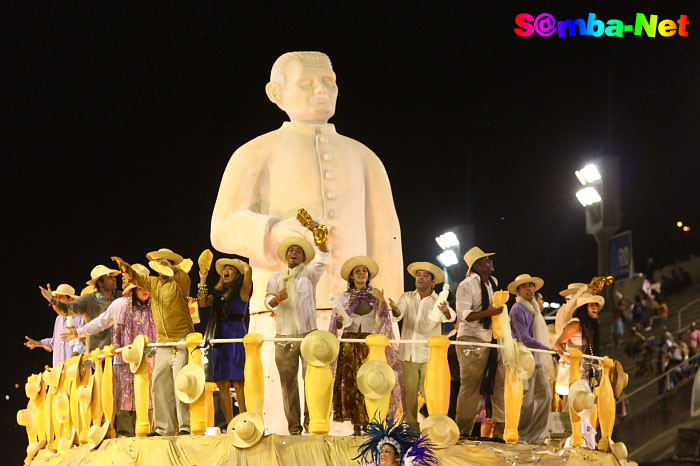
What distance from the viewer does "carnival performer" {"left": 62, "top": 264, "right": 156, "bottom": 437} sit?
10.1 meters

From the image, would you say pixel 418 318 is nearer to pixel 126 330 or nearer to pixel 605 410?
pixel 605 410

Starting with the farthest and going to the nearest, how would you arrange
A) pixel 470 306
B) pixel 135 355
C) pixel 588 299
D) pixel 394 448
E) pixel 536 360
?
1. pixel 588 299
2. pixel 536 360
3. pixel 470 306
4. pixel 135 355
5. pixel 394 448

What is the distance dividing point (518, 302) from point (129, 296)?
129 inches

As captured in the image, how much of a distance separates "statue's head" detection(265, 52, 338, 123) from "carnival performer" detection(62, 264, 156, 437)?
2026 mm

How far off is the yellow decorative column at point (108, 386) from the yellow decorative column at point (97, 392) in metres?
0.06

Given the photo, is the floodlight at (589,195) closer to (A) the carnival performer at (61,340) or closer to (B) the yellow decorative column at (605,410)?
(B) the yellow decorative column at (605,410)

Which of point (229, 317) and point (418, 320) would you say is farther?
point (418, 320)

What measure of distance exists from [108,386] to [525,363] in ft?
10.5

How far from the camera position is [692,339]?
19688 millimetres

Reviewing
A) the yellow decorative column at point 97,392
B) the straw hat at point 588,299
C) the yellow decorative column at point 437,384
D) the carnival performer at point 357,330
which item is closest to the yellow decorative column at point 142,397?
the yellow decorative column at point 97,392

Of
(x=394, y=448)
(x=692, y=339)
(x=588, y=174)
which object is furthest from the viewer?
(x=692, y=339)

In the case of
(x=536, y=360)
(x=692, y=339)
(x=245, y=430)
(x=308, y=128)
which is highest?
(x=308, y=128)

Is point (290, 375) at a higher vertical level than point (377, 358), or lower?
lower

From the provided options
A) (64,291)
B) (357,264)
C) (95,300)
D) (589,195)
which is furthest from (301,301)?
(589,195)
